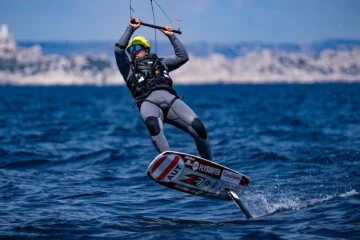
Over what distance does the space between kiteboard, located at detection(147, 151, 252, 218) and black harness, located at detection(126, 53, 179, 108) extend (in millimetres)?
1397

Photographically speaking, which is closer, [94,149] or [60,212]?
[60,212]

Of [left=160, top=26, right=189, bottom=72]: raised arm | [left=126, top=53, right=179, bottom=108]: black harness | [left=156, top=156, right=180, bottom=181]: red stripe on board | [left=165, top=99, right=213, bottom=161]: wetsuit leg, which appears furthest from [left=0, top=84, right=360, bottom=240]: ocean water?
[left=160, top=26, right=189, bottom=72]: raised arm

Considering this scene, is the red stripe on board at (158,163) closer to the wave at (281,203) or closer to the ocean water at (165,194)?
the ocean water at (165,194)

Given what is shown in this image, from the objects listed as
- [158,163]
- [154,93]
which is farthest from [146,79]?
[158,163]

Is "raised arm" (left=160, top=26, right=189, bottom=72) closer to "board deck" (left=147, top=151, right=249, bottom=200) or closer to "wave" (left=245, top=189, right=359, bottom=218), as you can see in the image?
"board deck" (left=147, top=151, right=249, bottom=200)

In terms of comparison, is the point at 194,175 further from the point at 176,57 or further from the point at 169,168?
the point at 176,57

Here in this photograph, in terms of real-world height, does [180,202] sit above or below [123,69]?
below

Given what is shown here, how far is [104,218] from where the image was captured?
10023mm

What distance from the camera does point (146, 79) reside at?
9992 millimetres

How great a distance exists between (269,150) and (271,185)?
22.3 feet

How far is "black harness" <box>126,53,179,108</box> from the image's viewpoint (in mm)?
9969

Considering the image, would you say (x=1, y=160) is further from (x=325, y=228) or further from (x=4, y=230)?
(x=325, y=228)

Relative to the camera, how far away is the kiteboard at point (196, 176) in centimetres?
935

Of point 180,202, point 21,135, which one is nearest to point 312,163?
point 180,202
